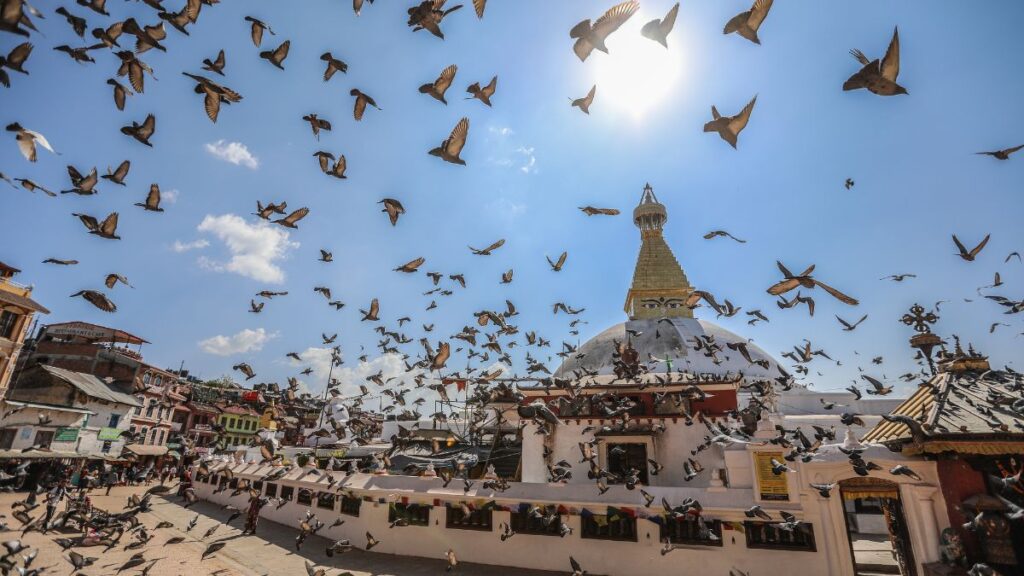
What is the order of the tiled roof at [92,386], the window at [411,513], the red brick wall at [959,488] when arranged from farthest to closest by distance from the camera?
the tiled roof at [92,386]
the window at [411,513]
the red brick wall at [959,488]

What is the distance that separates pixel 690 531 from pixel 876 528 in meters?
15.5

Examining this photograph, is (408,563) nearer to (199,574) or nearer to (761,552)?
(199,574)

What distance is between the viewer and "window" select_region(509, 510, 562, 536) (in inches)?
557

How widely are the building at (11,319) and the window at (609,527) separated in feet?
119

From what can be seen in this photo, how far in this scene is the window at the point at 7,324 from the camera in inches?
1113

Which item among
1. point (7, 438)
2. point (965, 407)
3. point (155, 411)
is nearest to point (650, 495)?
point (965, 407)

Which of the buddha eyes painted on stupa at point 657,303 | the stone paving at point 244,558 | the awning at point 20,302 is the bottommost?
the stone paving at point 244,558

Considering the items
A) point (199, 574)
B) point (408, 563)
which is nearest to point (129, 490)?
point (199, 574)

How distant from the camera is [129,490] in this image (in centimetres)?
3095

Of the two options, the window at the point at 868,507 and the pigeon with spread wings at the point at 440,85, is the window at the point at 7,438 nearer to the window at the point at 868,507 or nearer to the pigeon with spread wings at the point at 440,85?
the pigeon with spread wings at the point at 440,85

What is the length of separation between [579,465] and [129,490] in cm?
3273

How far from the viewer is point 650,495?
1285cm

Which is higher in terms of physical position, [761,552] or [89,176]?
[89,176]

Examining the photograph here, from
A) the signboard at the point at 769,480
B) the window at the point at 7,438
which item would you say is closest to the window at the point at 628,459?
the signboard at the point at 769,480
